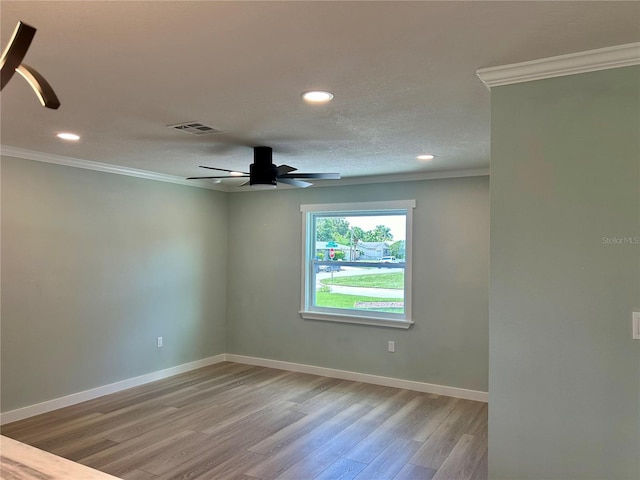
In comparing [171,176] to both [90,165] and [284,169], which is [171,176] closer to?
[90,165]

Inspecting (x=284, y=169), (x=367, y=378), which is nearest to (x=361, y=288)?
(x=367, y=378)

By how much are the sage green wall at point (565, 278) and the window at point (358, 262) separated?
301 cm

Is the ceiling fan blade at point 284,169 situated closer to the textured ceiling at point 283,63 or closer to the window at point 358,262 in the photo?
the textured ceiling at point 283,63

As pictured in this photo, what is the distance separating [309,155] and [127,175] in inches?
85.3

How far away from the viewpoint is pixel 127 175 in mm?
4996

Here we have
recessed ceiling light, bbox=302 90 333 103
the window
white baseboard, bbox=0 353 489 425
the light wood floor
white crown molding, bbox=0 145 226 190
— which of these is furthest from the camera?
the window

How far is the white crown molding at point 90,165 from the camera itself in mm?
4012

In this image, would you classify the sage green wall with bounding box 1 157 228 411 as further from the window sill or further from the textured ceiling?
the window sill

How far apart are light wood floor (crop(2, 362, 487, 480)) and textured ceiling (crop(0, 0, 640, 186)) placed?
7.69 ft

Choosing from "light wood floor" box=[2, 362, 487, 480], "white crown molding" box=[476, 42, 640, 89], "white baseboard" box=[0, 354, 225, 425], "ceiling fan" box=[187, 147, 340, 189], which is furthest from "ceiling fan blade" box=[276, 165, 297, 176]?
"white baseboard" box=[0, 354, 225, 425]

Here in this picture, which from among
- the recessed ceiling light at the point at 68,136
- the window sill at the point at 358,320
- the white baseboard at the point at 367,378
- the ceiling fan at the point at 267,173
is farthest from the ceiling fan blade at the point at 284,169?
the white baseboard at the point at 367,378

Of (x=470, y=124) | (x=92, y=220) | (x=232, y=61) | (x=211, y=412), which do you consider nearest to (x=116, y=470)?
(x=211, y=412)

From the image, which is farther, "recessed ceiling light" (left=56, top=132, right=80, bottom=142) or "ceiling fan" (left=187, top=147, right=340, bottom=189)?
"ceiling fan" (left=187, top=147, right=340, bottom=189)

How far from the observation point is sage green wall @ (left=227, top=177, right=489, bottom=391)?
4.80 m
